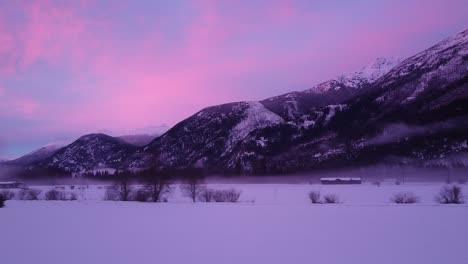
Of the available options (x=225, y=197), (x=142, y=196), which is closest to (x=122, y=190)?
(x=142, y=196)

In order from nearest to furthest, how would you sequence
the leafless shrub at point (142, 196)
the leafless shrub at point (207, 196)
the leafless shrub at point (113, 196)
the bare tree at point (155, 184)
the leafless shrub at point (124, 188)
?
the bare tree at point (155, 184) < the leafless shrub at point (142, 196) < the leafless shrub at point (207, 196) < the leafless shrub at point (124, 188) < the leafless shrub at point (113, 196)

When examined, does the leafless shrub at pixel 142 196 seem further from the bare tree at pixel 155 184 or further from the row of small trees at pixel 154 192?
the bare tree at pixel 155 184

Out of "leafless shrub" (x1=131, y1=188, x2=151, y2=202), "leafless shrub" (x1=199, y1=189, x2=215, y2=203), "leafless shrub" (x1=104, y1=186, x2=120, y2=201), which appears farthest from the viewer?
"leafless shrub" (x1=104, y1=186, x2=120, y2=201)

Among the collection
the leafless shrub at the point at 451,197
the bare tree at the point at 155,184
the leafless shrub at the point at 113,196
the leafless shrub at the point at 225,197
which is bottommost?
the leafless shrub at the point at 451,197

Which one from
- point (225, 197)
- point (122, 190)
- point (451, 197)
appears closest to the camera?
point (451, 197)

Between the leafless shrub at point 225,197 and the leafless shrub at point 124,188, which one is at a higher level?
the leafless shrub at point 124,188

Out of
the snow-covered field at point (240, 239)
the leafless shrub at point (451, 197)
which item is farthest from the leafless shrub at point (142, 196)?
the leafless shrub at point (451, 197)

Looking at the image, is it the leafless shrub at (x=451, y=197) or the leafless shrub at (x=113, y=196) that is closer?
the leafless shrub at (x=451, y=197)

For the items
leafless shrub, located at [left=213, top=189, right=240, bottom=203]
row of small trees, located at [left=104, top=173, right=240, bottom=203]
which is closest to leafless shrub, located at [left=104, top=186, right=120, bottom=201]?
row of small trees, located at [left=104, top=173, right=240, bottom=203]

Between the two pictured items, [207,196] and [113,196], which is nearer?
[207,196]

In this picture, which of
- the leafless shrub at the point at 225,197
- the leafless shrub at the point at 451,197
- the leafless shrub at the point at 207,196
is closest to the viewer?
the leafless shrub at the point at 451,197

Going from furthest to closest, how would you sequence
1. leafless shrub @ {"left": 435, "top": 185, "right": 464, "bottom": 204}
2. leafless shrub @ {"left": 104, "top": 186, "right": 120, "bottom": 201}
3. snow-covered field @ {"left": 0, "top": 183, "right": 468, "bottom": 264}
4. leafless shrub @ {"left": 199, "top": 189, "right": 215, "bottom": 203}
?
leafless shrub @ {"left": 104, "top": 186, "right": 120, "bottom": 201} → leafless shrub @ {"left": 199, "top": 189, "right": 215, "bottom": 203} → leafless shrub @ {"left": 435, "top": 185, "right": 464, "bottom": 204} → snow-covered field @ {"left": 0, "top": 183, "right": 468, "bottom": 264}

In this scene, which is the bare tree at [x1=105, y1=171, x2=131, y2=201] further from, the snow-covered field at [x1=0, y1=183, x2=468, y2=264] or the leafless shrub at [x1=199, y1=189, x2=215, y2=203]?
the snow-covered field at [x1=0, y1=183, x2=468, y2=264]

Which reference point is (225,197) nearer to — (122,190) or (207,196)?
(207,196)
